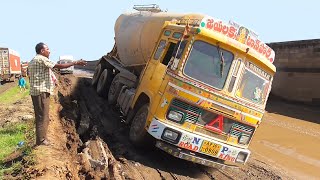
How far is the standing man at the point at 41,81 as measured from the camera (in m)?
6.00

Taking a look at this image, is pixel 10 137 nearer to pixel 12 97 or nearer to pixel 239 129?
pixel 239 129

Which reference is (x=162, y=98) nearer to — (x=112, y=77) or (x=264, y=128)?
(x=112, y=77)

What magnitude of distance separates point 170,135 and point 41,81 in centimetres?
257

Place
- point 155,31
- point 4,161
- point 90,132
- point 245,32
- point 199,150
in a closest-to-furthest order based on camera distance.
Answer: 1. point 4,161
2. point 199,150
3. point 245,32
4. point 90,132
5. point 155,31

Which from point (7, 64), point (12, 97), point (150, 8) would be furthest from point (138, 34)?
point (7, 64)

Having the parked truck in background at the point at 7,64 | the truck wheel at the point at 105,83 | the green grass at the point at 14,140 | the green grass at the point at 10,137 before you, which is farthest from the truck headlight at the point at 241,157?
the parked truck in background at the point at 7,64

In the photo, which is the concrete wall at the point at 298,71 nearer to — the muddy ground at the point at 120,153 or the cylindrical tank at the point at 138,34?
the muddy ground at the point at 120,153

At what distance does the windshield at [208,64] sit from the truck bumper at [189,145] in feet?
3.56

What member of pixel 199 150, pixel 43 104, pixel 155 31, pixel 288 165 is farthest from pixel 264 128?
pixel 43 104

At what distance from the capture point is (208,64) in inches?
294

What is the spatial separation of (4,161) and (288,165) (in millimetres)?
7622

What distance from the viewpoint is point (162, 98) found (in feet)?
24.3

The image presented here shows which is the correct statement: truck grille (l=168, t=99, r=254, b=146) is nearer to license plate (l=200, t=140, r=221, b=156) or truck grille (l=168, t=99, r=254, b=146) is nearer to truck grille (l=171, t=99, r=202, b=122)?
truck grille (l=171, t=99, r=202, b=122)

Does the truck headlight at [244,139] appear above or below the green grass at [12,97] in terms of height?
above
